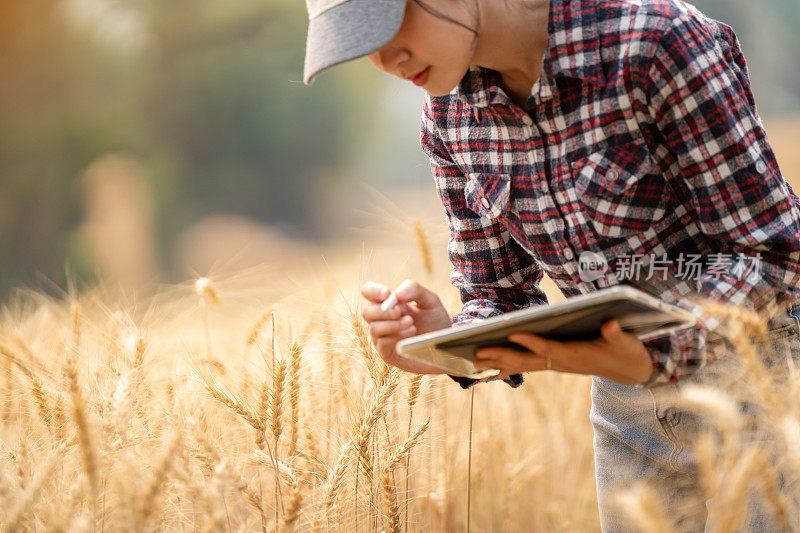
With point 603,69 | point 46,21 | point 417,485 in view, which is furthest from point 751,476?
point 46,21

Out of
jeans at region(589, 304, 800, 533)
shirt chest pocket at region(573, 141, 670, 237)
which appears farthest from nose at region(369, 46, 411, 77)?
→ jeans at region(589, 304, 800, 533)

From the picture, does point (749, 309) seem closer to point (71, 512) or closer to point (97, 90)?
point (71, 512)

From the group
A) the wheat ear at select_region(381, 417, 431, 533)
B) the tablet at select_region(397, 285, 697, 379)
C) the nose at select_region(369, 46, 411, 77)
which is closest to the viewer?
the tablet at select_region(397, 285, 697, 379)

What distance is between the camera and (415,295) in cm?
117

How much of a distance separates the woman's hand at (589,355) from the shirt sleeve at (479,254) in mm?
326

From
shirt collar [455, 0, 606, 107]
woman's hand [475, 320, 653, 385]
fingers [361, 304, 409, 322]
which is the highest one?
shirt collar [455, 0, 606, 107]

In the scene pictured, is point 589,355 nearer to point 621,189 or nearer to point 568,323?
point 568,323

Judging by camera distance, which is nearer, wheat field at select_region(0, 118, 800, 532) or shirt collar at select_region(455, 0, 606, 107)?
wheat field at select_region(0, 118, 800, 532)

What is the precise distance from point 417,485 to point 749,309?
0.99 meters

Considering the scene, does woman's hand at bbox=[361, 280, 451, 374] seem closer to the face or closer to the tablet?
the tablet

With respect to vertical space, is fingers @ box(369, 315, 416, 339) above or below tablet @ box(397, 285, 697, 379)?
above

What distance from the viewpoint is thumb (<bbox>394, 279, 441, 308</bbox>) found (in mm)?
1146

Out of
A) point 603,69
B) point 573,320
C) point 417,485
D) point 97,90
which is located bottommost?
point 417,485

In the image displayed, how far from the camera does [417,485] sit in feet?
5.57
